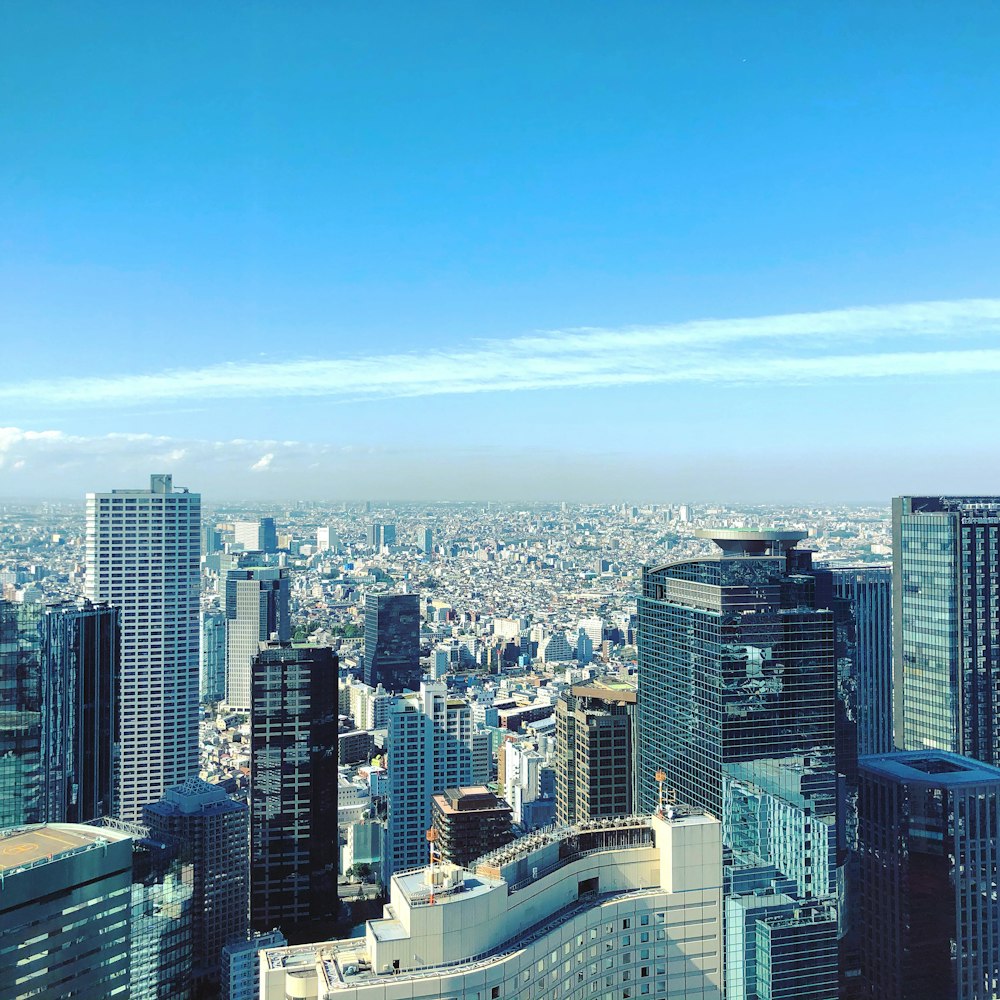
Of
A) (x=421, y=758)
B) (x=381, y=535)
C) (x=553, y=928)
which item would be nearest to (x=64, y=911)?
(x=553, y=928)

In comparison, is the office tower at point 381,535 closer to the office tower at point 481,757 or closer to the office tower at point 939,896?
the office tower at point 481,757

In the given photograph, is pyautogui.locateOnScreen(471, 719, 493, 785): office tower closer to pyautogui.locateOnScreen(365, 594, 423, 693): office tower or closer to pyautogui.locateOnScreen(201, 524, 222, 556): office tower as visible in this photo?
pyautogui.locateOnScreen(365, 594, 423, 693): office tower

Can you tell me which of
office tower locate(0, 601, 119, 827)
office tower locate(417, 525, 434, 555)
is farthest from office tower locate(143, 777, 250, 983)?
office tower locate(417, 525, 434, 555)

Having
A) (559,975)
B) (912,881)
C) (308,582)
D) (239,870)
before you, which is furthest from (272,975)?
(308,582)

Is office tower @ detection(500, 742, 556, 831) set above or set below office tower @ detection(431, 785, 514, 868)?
below

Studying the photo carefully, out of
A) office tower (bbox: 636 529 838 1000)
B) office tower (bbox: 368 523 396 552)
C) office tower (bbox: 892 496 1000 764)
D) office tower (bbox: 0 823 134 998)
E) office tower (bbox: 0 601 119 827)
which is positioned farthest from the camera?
office tower (bbox: 368 523 396 552)

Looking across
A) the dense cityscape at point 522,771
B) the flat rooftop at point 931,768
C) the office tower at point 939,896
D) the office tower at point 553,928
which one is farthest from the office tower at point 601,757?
the office tower at point 553,928

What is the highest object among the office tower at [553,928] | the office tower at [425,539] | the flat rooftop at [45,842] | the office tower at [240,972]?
the office tower at [425,539]
